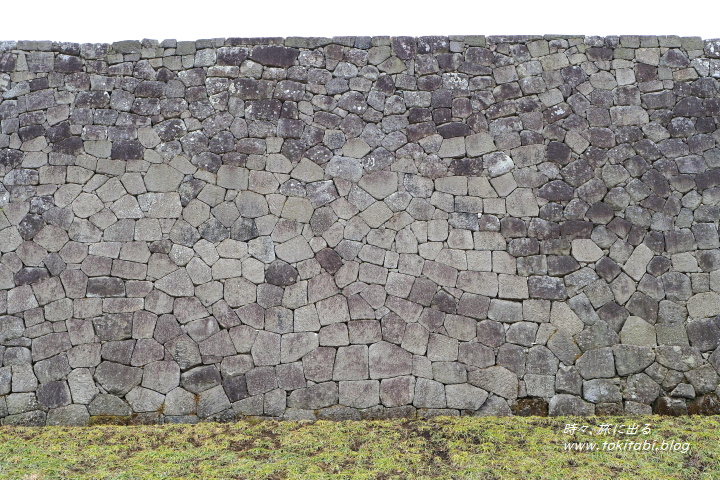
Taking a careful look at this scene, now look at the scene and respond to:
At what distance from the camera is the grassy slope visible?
4891 mm

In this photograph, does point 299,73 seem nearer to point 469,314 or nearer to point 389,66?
point 389,66

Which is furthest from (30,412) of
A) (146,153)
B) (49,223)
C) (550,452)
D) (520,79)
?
(520,79)

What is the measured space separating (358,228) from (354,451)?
231cm

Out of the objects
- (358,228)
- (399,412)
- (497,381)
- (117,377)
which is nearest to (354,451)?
(399,412)

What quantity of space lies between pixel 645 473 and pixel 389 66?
477 cm

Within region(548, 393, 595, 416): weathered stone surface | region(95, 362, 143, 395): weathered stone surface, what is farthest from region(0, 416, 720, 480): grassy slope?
region(95, 362, 143, 395): weathered stone surface

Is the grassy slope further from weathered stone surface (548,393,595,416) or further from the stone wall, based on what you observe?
the stone wall

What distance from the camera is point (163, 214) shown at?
6.42 m

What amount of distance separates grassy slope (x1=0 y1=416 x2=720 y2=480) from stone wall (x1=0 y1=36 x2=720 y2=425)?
269mm

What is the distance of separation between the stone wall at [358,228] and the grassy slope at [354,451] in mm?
269

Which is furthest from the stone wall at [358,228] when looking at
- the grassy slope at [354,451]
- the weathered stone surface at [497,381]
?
the grassy slope at [354,451]

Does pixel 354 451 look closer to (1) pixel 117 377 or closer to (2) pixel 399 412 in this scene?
(2) pixel 399 412

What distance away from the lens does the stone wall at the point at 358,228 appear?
6141 millimetres

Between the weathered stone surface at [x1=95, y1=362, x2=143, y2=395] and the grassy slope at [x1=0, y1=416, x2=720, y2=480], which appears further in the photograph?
the weathered stone surface at [x1=95, y1=362, x2=143, y2=395]
